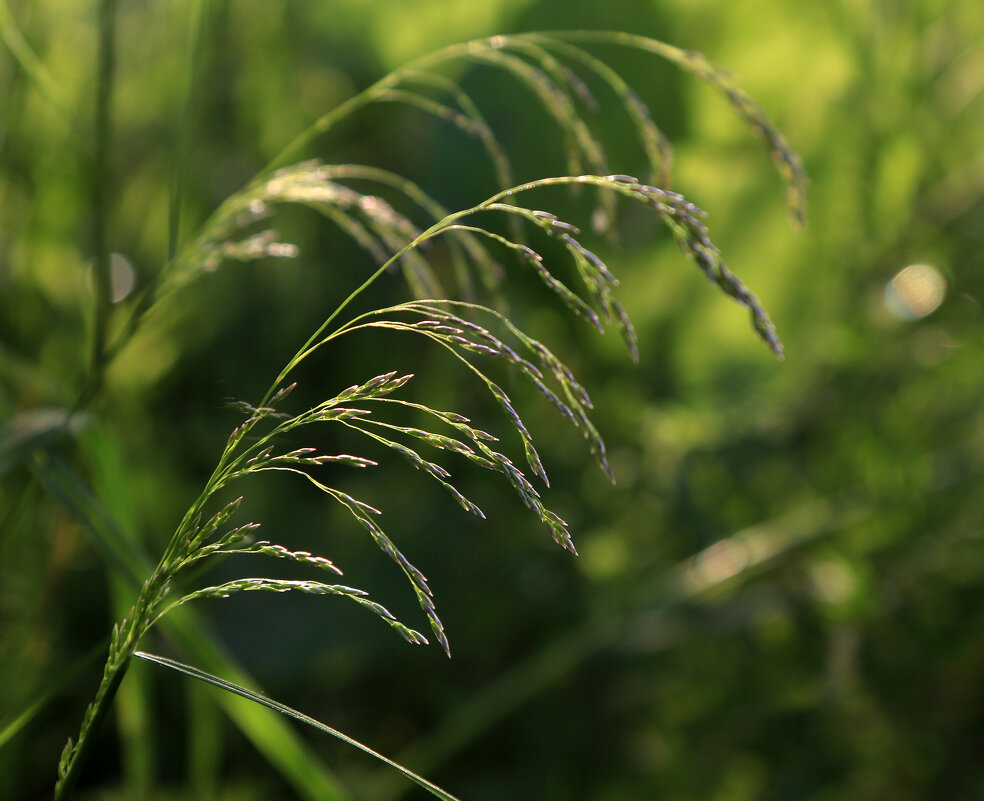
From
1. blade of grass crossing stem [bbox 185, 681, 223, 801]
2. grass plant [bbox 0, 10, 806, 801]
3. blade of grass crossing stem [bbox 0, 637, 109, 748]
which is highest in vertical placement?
grass plant [bbox 0, 10, 806, 801]

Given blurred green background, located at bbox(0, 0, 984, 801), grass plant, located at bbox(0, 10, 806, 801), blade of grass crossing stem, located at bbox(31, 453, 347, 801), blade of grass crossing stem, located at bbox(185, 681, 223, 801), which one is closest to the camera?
grass plant, located at bbox(0, 10, 806, 801)

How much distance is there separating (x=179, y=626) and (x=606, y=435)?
618mm

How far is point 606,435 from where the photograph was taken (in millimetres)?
1071

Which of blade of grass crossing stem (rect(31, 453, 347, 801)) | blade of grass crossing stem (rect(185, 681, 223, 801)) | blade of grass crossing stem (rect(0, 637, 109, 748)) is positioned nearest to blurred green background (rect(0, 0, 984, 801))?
blade of grass crossing stem (rect(185, 681, 223, 801))

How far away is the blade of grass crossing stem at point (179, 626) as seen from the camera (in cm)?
50

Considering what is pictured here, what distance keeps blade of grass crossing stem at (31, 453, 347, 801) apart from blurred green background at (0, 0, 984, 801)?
0.18m

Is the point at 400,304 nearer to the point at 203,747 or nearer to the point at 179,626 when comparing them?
the point at 179,626

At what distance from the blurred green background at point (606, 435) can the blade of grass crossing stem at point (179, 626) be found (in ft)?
0.59

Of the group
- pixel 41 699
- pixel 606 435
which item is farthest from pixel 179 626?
pixel 606 435

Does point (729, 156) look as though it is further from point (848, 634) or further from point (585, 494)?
point (848, 634)

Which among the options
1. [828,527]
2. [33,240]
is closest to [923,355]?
[828,527]

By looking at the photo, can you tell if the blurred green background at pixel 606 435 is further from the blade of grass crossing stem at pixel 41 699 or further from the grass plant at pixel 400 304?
the blade of grass crossing stem at pixel 41 699

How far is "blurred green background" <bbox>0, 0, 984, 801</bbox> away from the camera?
919 millimetres

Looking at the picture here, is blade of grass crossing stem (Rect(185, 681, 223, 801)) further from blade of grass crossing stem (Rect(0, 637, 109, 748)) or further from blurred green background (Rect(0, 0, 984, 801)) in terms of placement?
blade of grass crossing stem (Rect(0, 637, 109, 748))
